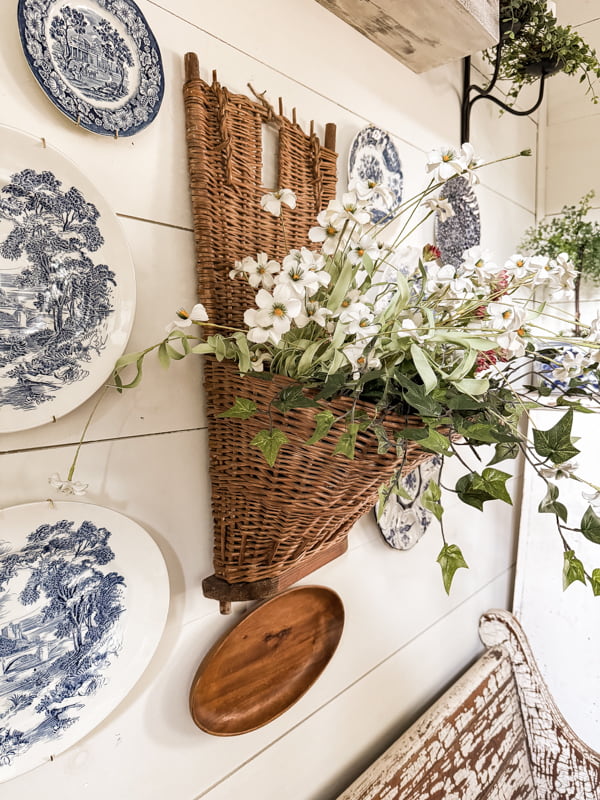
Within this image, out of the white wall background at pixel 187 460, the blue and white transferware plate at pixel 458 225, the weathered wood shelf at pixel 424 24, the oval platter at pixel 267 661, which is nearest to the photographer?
the white wall background at pixel 187 460

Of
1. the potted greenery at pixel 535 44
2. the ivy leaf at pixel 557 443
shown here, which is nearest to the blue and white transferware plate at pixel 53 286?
the ivy leaf at pixel 557 443

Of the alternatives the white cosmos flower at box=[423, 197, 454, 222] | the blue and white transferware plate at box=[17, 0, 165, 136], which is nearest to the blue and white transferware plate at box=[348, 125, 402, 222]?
the white cosmos flower at box=[423, 197, 454, 222]

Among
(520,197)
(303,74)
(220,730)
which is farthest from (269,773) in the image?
(520,197)

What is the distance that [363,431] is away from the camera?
605 millimetres

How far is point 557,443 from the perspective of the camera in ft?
1.97

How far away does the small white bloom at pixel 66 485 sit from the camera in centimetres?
61

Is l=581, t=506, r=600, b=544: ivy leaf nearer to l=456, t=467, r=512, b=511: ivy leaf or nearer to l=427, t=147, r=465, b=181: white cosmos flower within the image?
l=456, t=467, r=512, b=511: ivy leaf

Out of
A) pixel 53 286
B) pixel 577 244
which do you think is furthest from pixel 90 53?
pixel 577 244

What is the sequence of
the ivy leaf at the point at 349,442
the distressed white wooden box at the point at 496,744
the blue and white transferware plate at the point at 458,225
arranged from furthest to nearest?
1. the blue and white transferware plate at the point at 458,225
2. the distressed white wooden box at the point at 496,744
3. the ivy leaf at the point at 349,442

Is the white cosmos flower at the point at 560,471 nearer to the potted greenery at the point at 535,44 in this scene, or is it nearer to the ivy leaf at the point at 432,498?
the ivy leaf at the point at 432,498

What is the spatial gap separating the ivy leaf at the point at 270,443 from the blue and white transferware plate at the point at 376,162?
23.4 inches

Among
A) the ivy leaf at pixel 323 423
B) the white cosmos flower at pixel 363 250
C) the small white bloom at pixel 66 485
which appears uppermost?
the white cosmos flower at pixel 363 250

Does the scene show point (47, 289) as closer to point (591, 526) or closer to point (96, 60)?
point (96, 60)

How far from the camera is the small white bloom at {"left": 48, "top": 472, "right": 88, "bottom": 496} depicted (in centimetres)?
61
